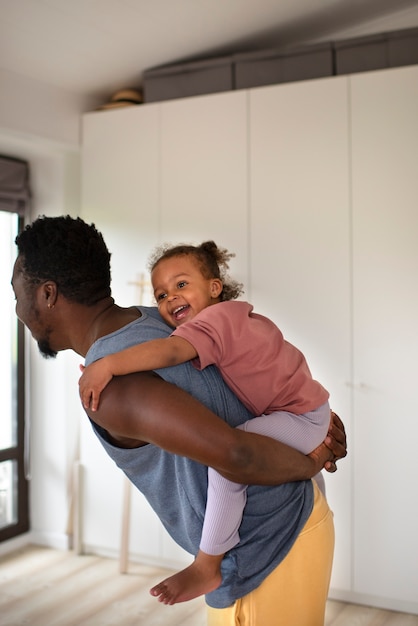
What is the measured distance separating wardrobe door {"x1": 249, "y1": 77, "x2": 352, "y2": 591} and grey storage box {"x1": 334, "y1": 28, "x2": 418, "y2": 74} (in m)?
0.13

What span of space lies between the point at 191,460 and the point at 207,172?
2558mm

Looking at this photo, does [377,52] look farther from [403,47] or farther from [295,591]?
[295,591]

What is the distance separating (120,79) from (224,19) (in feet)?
2.77

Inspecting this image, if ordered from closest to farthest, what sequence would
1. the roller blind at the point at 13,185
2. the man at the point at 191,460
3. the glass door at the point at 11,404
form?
the man at the point at 191,460
the roller blind at the point at 13,185
the glass door at the point at 11,404

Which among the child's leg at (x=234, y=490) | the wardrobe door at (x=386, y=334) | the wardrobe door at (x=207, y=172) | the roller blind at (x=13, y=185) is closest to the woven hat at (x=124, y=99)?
the wardrobe door at (x=207, y=172)

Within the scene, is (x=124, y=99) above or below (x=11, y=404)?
above

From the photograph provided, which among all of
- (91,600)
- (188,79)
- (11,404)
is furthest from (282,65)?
(91,600)

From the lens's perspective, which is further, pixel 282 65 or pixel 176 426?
pixel 282 65

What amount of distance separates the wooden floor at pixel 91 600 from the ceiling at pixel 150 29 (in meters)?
2.54

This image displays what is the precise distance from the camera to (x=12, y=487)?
14.0 ft

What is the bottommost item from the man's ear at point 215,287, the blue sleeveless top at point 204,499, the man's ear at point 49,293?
the blue sleeveless top at point 204,499

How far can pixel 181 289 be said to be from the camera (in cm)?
186

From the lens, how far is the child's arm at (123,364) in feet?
4.10

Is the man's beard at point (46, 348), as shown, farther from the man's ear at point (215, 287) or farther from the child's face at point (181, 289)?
the man's ear at point (215, 287)
